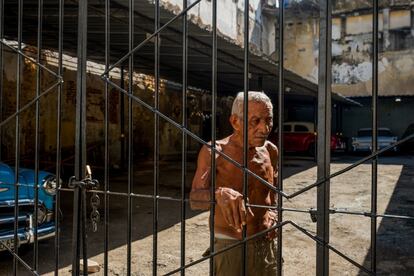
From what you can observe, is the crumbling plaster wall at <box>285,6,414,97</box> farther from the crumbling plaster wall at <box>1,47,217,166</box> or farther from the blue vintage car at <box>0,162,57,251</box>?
the blue vintage car at <box>0,162,57,251</box>

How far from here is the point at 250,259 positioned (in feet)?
7.91

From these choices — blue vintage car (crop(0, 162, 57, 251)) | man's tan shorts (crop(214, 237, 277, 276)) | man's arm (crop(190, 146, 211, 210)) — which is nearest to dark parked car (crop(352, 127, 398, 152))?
blue vintage car (crop(0, 162, 57, 251))

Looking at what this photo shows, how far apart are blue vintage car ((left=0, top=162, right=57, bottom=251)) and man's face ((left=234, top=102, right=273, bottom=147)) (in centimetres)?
242

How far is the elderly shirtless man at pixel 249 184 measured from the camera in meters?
2.26

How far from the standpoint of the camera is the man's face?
226 cm

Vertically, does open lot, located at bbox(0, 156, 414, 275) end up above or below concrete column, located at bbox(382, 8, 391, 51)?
below

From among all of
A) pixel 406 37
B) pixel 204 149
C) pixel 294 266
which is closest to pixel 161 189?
pixel 294 266

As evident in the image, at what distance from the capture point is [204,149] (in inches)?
91.9

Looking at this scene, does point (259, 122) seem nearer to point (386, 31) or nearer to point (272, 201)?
point (272, 201)

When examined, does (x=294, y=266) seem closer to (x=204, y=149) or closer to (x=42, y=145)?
(x=204, y=149)

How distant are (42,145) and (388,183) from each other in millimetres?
9586

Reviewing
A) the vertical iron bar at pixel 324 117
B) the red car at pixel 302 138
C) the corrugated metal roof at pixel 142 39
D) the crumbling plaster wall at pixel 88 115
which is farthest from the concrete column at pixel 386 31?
the vertical iron bar at pixel 324 117

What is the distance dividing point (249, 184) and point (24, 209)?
3136mm

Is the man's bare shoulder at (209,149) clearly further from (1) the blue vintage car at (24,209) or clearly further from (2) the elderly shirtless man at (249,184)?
(1) the blue vintage car at (24,209)
